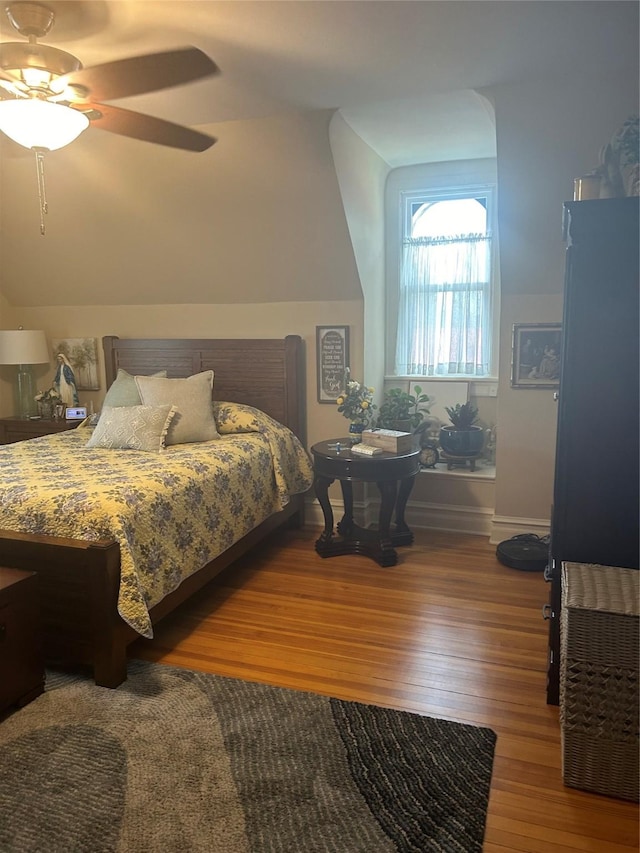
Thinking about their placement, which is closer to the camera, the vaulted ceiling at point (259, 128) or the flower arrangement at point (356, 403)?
the vaulted ceiling at point (259, 128)

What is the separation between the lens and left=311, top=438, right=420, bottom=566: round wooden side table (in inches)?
137

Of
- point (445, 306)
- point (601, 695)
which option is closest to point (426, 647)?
point (601, 695)

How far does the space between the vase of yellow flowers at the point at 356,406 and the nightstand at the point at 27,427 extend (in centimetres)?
208

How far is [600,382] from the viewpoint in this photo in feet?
6.84

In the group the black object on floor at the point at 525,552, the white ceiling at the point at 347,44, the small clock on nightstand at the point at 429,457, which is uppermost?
the white ceiling at the point at 347,44

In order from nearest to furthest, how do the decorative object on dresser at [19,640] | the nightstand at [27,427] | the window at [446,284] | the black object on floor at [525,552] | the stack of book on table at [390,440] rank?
1. the decorative object on dresser at [19,640]
2. the black object on floor at [525,552]
3. the stack of book on table at [390,440]
4. the window at [446,284]
5. the nightstand at [27,427]

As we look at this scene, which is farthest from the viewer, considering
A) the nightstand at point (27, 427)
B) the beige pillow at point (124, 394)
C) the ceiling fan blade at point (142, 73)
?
the nightstand at point (27, 427)

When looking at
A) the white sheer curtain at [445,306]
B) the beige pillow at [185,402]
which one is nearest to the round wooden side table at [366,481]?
the beige pillow at [185,402]

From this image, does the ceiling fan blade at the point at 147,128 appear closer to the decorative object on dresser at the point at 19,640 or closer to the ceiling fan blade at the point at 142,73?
the ceiling fan blade at the point at 142,73

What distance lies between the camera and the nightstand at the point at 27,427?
4.56 metres

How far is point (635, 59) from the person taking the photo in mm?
2605

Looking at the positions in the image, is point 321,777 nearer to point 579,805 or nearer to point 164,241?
point 579,805

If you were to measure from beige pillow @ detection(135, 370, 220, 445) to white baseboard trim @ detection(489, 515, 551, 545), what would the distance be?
5.90 feet

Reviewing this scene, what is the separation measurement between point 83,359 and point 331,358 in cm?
204
